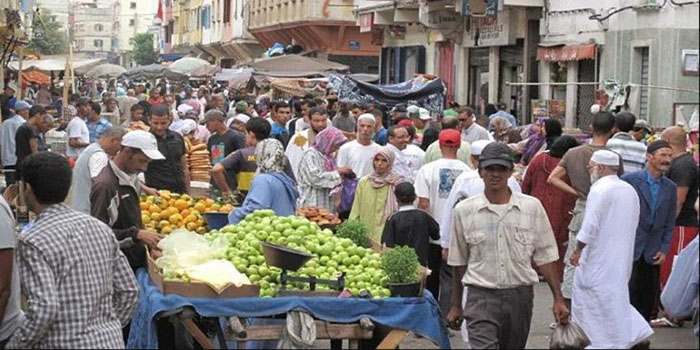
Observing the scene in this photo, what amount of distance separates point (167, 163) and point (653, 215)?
498 cm

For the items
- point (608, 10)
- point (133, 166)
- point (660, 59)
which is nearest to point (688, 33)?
point (660, 59)

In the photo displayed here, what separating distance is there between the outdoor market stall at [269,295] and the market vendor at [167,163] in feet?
14.6

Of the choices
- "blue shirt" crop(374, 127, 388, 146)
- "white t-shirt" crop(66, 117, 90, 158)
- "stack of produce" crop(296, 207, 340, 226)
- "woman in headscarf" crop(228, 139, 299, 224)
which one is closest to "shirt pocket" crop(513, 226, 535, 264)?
"woman in headscarf" crop(228, 139, 299, 224)

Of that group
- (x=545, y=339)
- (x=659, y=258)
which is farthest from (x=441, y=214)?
(x=659, y=258)

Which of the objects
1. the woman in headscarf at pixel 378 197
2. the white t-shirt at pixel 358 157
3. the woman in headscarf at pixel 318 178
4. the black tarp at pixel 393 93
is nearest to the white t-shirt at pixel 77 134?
the black tarp at pixel 393 93

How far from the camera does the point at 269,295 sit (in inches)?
352

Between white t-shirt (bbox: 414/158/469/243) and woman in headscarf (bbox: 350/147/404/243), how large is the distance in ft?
0.81

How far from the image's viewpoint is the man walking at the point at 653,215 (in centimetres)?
1144

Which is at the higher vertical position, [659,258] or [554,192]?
[554,192]

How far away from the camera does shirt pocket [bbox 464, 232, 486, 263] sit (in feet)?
26.7

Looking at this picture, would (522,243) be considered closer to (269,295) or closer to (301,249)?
(269,295)

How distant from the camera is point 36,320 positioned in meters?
6.04

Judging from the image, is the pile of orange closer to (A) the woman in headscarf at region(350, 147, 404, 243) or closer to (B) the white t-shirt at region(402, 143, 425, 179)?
(A) the woman in headscarf at region(350, 147, 404, 243)

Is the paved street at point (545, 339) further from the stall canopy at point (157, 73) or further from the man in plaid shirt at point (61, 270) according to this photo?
the stall canopy at point (157, 73)
